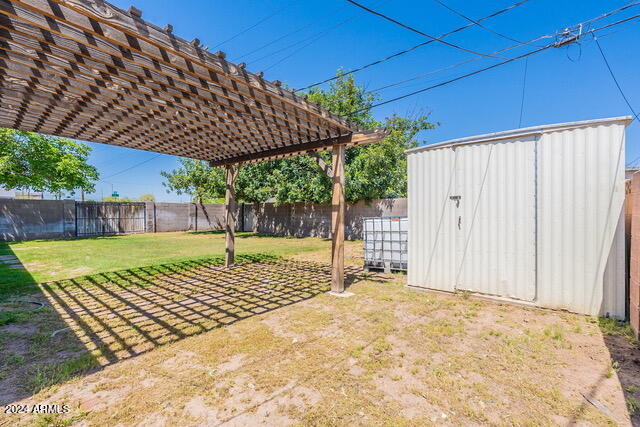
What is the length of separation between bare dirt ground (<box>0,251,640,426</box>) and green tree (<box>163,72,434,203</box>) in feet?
25.6

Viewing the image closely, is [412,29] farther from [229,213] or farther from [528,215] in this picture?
[229,213]

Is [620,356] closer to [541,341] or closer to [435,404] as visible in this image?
[541,341]

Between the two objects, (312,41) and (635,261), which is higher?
(312,41)

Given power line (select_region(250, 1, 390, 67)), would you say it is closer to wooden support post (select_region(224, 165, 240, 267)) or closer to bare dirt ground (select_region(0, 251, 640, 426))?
wooden support post (select_region(224, 165, 240, 267))

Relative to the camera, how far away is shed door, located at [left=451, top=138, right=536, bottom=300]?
390cm

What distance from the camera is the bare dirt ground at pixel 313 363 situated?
6.05ft

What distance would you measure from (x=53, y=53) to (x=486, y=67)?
698 cm

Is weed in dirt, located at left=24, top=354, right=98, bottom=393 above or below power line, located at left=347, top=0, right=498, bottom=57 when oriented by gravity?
below

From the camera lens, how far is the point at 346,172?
1149cm

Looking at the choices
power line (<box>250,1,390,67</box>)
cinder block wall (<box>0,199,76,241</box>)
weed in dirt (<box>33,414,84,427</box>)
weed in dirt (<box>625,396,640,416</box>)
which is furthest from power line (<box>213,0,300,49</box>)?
cinder block wall (<box>0,199,76,241</box>)

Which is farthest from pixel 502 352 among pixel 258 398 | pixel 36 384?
pixel 36 384

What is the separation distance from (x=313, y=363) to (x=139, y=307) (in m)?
2.91

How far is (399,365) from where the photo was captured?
7.96 ft

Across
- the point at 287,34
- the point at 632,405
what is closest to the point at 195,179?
the point at 287,34
